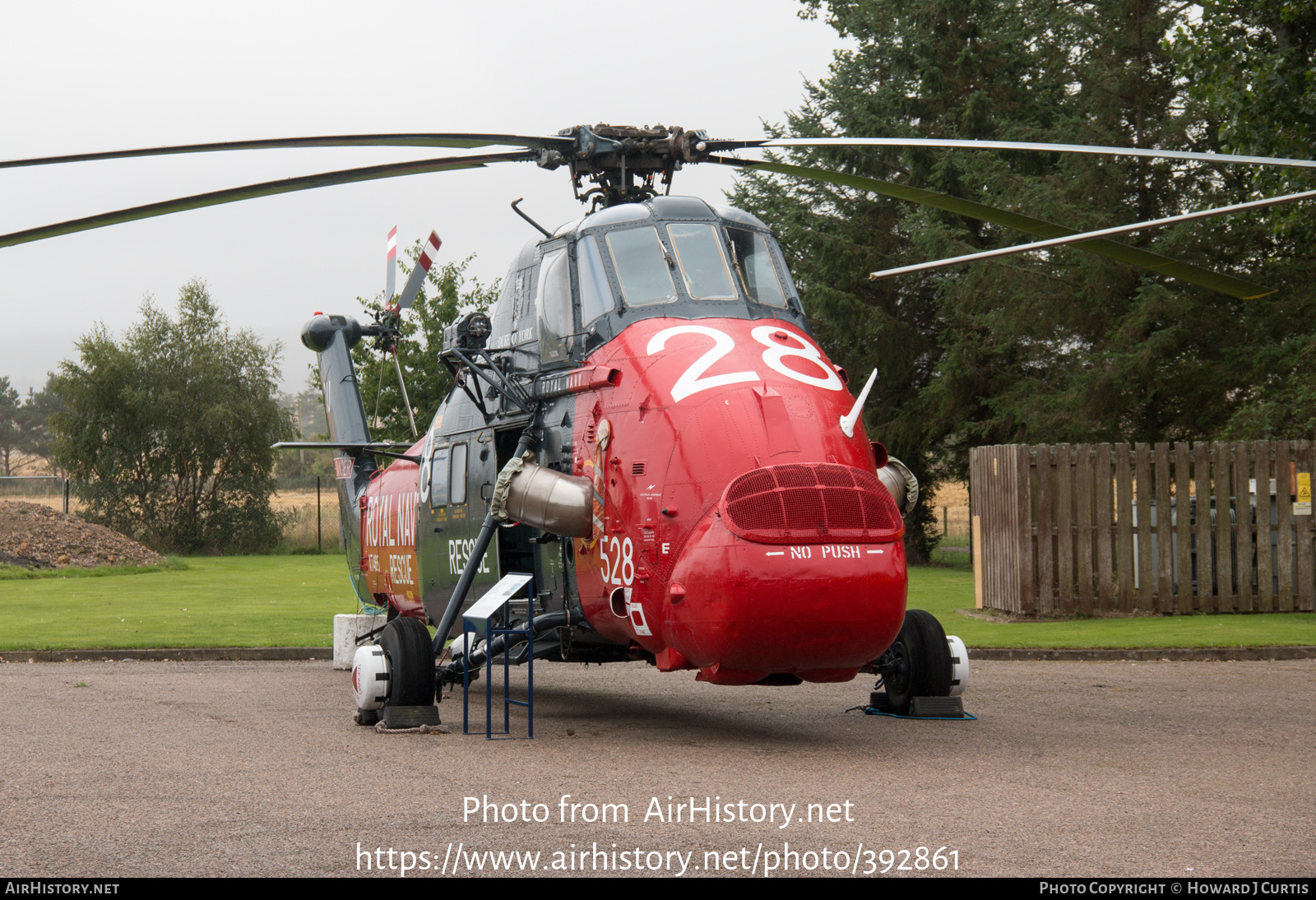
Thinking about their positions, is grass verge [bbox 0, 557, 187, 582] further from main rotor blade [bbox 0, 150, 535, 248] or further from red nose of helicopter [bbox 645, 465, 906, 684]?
red nose of helicopter [bbox 645, 465, 906, 684]

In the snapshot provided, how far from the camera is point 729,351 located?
859 cm

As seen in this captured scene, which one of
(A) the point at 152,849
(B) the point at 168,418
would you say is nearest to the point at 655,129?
(A) the point at 152,849

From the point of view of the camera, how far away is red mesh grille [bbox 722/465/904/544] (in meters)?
7.66

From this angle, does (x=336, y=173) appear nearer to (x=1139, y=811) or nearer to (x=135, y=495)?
(x=1139, y=811)

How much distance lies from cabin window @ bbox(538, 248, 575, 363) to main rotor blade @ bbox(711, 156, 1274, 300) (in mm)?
1763

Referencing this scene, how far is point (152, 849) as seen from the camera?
570 cm

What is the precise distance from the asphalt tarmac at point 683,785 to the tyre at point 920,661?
0.23 metres

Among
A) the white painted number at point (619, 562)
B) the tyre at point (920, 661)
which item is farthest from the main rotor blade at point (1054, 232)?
the tyre at point (920, 661)

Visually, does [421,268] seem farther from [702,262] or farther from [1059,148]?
[1059,148]

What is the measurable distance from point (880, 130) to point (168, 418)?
2276cm

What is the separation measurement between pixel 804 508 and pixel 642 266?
251 centimetres

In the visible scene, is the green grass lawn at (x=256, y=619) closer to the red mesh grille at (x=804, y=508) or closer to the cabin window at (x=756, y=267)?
the cabin window at (x=756, y=267)

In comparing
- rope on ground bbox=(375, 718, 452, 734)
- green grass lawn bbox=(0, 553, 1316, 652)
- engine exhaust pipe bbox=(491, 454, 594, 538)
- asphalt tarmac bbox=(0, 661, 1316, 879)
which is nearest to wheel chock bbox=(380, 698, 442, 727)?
rope on ground bbox=(375, 718, 452, 734)

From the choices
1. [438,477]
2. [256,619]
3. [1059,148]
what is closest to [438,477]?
[438,477]
